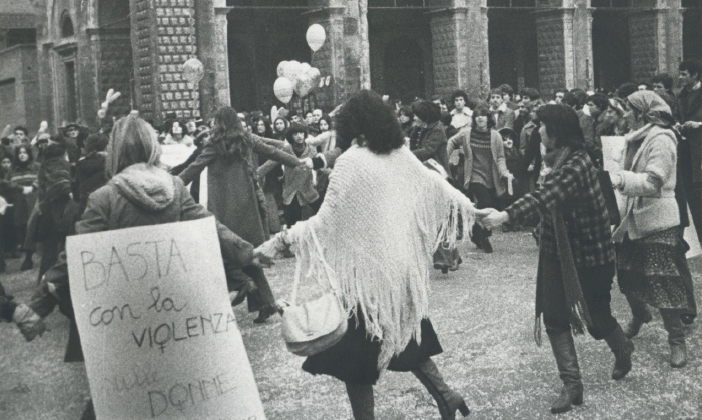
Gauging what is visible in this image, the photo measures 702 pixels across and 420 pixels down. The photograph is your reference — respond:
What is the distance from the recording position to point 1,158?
11.3m

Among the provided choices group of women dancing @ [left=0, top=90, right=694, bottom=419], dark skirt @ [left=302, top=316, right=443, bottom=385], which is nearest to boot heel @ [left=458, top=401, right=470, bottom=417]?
group of women dancing @ [left=0, top=90, right=694, bottom=419]

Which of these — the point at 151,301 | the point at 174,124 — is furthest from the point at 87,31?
the point at 151,301

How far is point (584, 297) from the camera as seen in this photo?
535cm

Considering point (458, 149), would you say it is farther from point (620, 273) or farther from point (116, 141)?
point (116, 141)

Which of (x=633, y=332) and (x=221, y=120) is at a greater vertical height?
(x=221, y=120)

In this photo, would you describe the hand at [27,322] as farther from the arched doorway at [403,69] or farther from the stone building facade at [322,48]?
the arched doorway at [403,69]

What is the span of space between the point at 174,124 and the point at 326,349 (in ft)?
33.1

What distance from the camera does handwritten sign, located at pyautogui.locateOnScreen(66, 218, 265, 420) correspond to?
3.82 meters

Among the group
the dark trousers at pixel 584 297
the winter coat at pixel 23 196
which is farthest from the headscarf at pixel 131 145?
the winter coat at pixel 23 196

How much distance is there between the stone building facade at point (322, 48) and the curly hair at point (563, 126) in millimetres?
14331

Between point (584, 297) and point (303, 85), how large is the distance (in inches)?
509

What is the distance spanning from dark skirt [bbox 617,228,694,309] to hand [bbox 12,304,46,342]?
3.76m

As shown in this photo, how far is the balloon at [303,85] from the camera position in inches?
698

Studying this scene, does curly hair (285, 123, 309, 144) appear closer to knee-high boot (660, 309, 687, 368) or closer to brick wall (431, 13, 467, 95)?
knee-high boot (660, 309, 687, 368)
